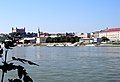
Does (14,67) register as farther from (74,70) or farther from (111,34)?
(111,34)

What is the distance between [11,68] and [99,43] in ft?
427

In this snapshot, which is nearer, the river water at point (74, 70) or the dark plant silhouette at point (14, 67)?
the dark plant silhouette at point (14, 67)

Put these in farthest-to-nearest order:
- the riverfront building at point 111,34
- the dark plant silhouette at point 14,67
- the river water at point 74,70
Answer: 1. the riverfront building at point 111,34
2. the river water at point 74,70
3. the dark plant silhouette at point 14,67

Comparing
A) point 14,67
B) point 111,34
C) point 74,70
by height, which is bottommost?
point 74,70

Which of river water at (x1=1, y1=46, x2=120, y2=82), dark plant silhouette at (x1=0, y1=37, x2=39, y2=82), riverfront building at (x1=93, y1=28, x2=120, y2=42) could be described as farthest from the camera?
riverfront building at (x1=93, y1=28, x2=120, y2=42)

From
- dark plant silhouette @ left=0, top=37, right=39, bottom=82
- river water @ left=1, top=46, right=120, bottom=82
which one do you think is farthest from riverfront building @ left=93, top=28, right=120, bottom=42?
dark plant silhouette @ left=0, top=37, right=39, bottom=82

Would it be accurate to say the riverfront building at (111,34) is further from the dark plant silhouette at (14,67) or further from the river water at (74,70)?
the dark plant silhouette at (14,67)

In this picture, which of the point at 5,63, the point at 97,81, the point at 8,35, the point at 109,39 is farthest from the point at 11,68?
the point at 109,39

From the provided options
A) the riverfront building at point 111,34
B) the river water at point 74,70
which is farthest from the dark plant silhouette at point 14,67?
the riverfront building at point 111,34

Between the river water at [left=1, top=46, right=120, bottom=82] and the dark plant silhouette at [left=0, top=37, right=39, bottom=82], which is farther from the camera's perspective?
A: the river water at [left=1, top=46, right=120, bottom=82]

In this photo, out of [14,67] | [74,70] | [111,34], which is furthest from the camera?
[111,34]

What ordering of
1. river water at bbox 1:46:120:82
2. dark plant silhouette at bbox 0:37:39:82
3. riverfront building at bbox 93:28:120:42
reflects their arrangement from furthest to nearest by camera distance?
riverfront building at bbox 93:28:120:42
river water at bbox 1:46:120:82
dark plant silhouette at bbox 0:37:39:82

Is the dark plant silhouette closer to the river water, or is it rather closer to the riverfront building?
the river water

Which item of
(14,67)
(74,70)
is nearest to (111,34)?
(74,70)
